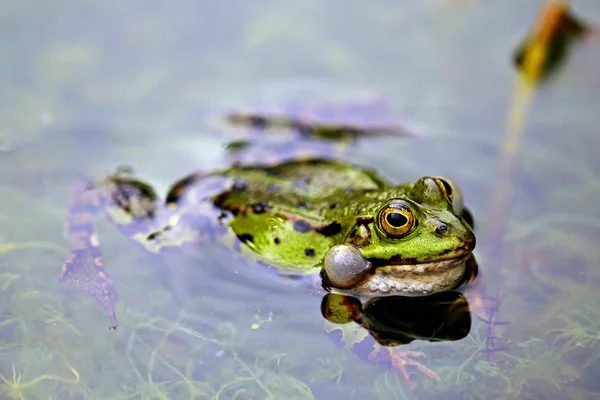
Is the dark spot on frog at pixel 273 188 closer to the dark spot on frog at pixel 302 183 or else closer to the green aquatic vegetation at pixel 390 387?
the dark spot on frog at pixel 302 183

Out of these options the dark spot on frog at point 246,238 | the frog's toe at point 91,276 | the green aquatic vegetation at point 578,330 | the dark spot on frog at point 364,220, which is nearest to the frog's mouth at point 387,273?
the dark spot on frog at point 364,220

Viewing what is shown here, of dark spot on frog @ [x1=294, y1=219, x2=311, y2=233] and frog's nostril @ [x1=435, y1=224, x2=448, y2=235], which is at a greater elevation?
frog's nostril @ [x1=435, y1=224, x2=448, y2=235]

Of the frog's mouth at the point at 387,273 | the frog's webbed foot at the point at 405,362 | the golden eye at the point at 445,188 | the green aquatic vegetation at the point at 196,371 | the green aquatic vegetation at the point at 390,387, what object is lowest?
the green aquatic vegetation at the point at 196,371

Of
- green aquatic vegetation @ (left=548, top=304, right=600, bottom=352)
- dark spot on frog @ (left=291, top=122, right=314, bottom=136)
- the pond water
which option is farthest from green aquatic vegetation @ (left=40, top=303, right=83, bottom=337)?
green aquatic vegetation @ (left=548, top=304, right=600, bottom=352)

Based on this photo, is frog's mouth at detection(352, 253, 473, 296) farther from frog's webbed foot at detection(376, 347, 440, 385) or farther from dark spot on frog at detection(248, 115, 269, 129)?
dark spot on frog at detection(248, 115, 269, 129)

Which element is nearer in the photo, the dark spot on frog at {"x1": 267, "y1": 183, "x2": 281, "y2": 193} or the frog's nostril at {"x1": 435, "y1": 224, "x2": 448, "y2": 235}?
the frog's nostril at {"x1": 435, "y1": 224, "x2": 448, "y2": 235}

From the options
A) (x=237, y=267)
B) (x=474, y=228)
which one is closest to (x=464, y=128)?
(x=474, y=228)

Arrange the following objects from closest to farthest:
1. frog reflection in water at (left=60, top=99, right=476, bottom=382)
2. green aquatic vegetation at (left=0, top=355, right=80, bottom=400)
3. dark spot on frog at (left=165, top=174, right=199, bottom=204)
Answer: green aquatic vegetation at (left=0, top=355, right=80, bottom=400)
frog reflection in water at (left=60, top=99, right=476, bottom=382)
dark spot on frog at (left=165, top=174, right=199, bottom=204)
